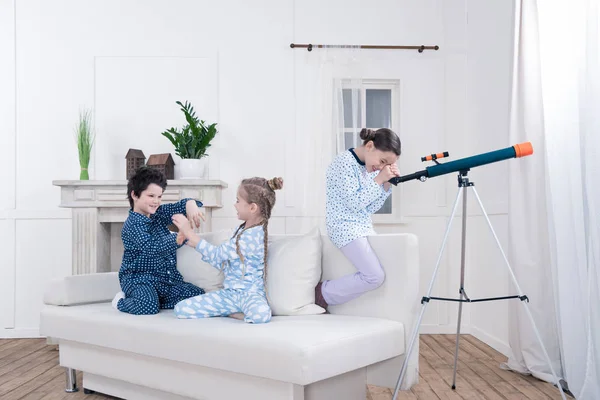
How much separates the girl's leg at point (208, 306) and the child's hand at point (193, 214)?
0.44m

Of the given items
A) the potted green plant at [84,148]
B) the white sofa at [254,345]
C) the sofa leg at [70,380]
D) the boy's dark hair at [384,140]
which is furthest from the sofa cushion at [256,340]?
the potted green plant at [84,148]

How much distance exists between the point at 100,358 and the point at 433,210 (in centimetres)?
279

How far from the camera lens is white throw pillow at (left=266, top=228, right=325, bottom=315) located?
2.50 metres

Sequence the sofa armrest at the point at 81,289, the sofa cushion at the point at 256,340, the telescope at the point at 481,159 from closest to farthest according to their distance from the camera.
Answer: the sofa cushion at the point at 256,340 → the telescope at the point at 481,159 → the sofa armrest at the point at 81,289

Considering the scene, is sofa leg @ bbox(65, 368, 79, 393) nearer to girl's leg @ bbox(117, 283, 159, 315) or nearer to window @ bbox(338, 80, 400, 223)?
girl's leg @ bbox(117, 283, 159, 315)

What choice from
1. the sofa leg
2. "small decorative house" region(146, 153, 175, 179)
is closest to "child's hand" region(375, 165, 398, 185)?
the sofa leg

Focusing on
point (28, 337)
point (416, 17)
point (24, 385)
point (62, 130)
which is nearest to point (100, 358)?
point (24, 385)

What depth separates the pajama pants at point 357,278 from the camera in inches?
96.0

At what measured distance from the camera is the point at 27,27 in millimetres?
4457

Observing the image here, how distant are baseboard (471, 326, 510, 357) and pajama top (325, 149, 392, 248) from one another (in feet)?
4.85

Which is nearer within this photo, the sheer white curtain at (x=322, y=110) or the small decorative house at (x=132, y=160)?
the small decorative house at (x=132, y=160)

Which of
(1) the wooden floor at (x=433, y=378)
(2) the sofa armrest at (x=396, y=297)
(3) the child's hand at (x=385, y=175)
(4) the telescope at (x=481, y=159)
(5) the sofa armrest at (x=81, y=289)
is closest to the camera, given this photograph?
(4) the telescope at (x=481, y=159)

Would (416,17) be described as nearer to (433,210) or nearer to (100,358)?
(433,210)

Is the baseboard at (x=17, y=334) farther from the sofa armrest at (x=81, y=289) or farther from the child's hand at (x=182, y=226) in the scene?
the child's hand at (x=182, y=226)
